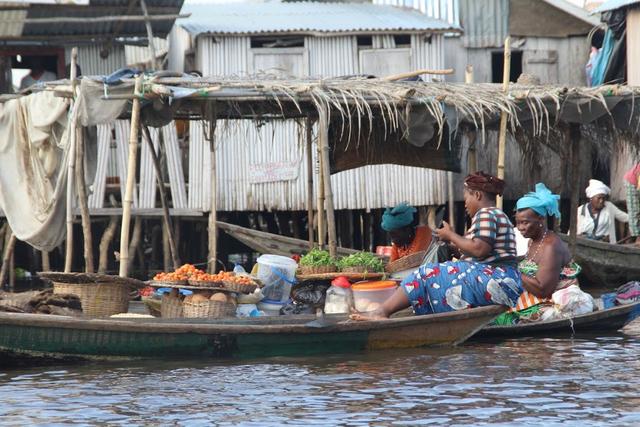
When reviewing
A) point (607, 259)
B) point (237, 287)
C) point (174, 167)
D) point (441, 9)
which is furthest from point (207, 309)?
point (441, 9)

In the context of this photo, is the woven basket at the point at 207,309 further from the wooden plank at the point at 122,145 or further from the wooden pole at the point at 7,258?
the wooden plank at the point at 122,145

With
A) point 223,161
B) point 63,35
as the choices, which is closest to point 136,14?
point 63,35

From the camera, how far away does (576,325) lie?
11086 mm

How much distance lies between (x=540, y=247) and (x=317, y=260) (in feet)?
6.26

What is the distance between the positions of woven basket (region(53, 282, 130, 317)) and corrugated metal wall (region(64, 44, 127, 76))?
31.5 feet

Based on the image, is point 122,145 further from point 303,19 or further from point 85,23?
point 303,19

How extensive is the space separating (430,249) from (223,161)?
8291mm

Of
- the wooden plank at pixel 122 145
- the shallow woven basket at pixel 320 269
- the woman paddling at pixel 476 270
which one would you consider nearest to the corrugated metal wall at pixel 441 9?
the wooden plank at pixel 122 145

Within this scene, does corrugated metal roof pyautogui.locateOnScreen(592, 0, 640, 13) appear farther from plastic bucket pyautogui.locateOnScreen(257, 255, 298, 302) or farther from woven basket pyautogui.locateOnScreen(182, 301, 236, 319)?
woven basket pyautogui.locateOnScreen(182, 301, 236, 319)

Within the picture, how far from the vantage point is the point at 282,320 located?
9766 millimetres

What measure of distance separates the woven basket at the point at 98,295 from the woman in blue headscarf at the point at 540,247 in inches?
131

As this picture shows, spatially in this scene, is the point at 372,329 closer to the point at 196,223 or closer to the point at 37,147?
the point at 37,147

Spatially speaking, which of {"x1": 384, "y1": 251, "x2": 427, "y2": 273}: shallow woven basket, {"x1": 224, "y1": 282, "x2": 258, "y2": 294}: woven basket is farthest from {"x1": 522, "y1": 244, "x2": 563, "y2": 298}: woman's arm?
{"x1": 224, "y1": 282, "x2": 258, "y2": 294}: woven basket

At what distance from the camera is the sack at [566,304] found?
10984 millimetres
